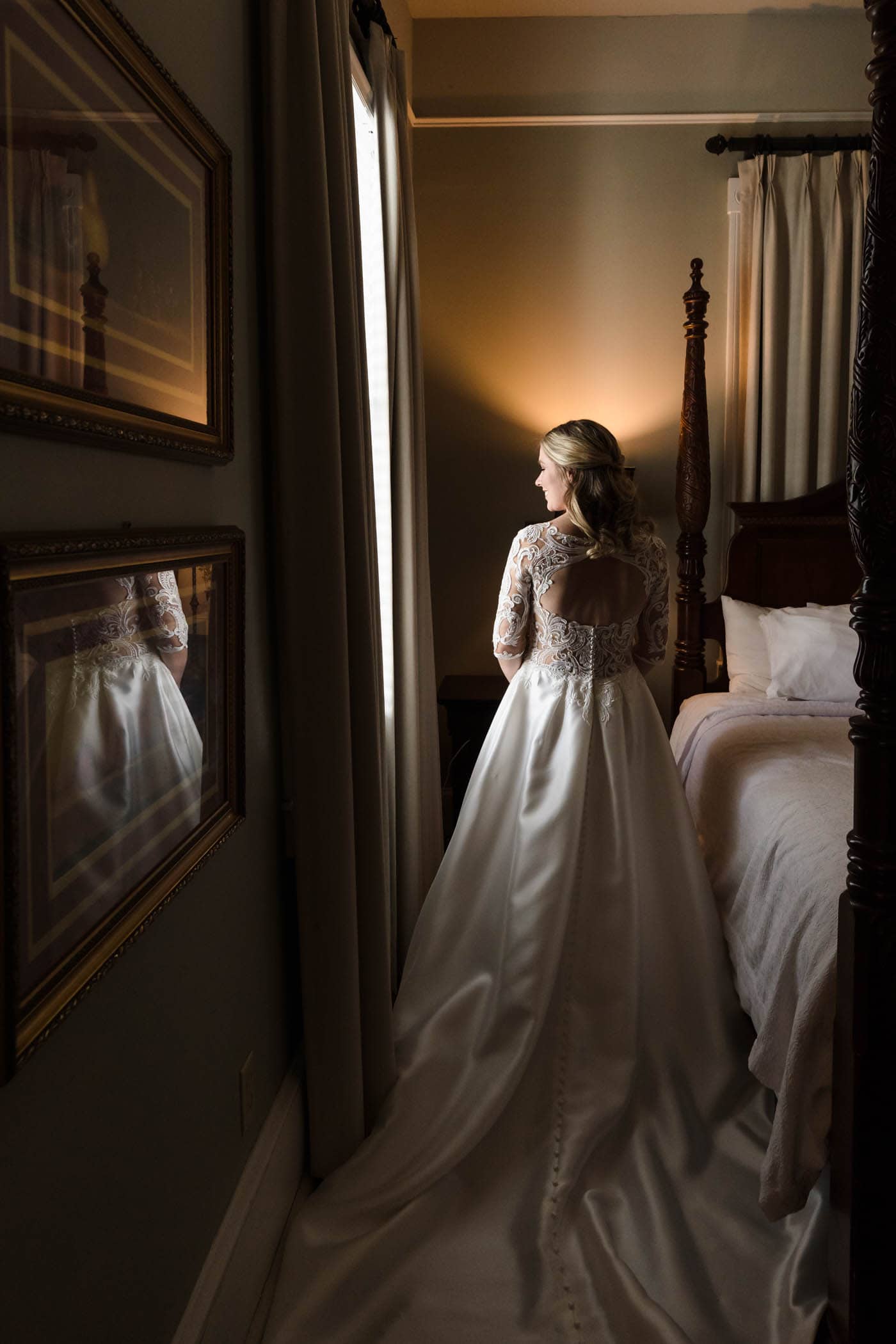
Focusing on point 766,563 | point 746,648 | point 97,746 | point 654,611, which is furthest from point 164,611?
point 766,563

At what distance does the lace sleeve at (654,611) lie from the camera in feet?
8.46

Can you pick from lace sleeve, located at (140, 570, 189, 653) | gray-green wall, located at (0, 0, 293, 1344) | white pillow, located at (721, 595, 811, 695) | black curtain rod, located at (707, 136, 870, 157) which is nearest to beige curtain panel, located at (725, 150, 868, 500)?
black curtain rod, located at (707, 136, 870, 157)

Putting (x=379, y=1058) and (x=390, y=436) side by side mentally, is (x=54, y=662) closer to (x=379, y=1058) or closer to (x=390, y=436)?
(x=379, y=1058)

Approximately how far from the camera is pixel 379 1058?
6.68 feet

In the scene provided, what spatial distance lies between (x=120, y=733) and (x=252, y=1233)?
3.20 feet

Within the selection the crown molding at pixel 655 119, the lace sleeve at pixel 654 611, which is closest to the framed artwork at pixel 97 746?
the lace sleeve at pixel 654 611

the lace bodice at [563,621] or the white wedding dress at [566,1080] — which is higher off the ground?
the lace bodice at [563,621]

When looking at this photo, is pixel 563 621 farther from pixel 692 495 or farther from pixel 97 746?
pixel 97 746

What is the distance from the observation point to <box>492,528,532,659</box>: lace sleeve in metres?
2.55

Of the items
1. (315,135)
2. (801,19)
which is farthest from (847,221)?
(315,135)

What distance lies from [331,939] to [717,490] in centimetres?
260

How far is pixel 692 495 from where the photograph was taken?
3525 mm

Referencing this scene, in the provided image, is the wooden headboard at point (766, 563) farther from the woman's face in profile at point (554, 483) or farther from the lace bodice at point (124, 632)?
the lace bodice at point (124, 632)

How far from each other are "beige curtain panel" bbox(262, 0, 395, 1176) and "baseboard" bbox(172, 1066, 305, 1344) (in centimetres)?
6
